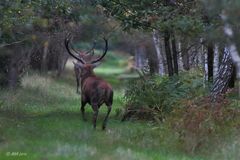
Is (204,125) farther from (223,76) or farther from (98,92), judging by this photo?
(223,76)

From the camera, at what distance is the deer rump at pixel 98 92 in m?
15.9

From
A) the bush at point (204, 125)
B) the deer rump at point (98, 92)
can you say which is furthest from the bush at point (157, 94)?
the bush at point (204, 125)

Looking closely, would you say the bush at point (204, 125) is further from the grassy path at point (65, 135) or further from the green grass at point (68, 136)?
the grassy path at point (65, 135)

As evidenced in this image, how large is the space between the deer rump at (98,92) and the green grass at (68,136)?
75 cm

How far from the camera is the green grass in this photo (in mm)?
10812

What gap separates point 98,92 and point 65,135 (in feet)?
7.31

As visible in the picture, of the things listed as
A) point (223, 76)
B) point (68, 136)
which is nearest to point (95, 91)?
point (68, 136)

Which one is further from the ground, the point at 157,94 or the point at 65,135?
the point at 157,94

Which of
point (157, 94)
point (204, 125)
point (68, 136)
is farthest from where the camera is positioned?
point (157, 94)

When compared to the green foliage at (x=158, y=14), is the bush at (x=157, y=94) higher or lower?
lower

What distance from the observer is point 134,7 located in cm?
1664

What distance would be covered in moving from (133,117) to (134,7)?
348cm

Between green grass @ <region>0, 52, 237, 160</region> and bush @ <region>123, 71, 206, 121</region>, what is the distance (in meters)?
0.50

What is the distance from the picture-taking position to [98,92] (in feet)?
52.4
